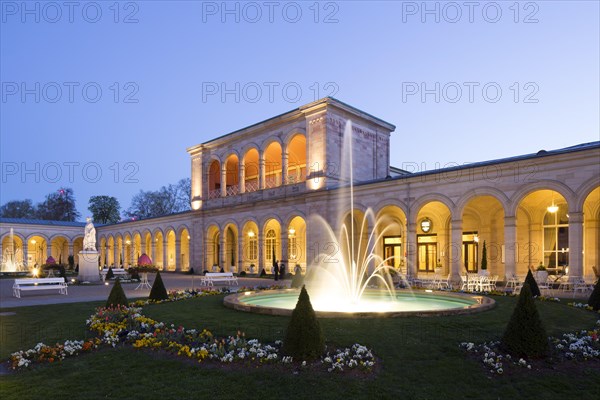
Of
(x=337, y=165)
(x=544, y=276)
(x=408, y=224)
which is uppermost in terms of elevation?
(x=337, y=165)

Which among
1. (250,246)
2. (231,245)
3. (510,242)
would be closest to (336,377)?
(510,242)

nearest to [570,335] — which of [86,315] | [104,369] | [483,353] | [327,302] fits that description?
[483,353]

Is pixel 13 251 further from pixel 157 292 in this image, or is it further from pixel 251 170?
pixel 157 292

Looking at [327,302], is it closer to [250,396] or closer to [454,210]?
[250,396]

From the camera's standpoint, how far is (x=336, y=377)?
263 inches

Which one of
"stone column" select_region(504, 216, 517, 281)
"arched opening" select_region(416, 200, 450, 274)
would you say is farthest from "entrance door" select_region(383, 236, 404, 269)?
"stone column" select_region(504, 216, 517, 281)

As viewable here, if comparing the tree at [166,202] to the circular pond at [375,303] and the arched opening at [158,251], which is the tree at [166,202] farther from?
the circular pond at [375,303]

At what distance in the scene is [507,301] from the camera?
14867 mm

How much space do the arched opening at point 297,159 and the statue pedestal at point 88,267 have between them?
16478mm

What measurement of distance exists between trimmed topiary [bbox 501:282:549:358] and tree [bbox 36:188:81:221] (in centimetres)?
10373

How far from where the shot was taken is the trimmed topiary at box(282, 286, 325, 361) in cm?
738

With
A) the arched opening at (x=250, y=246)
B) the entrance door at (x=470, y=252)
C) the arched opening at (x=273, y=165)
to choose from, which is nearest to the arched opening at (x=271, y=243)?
the arched opening at (x=250, y=246)

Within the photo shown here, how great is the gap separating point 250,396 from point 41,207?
10677 cm

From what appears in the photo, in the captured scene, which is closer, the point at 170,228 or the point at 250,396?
the point at 250,396
